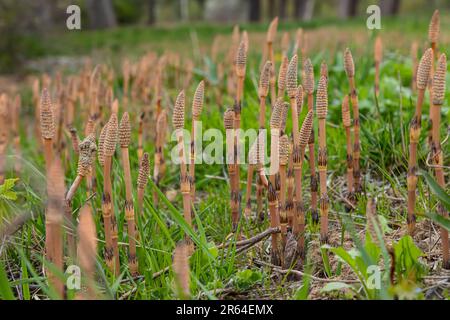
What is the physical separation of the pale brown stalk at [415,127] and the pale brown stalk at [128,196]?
77 cm

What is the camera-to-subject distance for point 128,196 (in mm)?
1670

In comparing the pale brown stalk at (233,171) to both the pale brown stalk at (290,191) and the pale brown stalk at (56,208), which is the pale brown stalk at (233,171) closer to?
the pale brown stalk at (290,191)

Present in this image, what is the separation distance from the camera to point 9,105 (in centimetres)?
343

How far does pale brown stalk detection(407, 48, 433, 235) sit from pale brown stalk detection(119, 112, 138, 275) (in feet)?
2.53

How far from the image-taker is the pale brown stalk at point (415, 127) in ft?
5.00

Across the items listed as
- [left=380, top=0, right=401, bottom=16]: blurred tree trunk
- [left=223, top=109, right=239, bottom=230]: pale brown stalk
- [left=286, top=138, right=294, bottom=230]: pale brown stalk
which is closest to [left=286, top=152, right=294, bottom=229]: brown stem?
[left=286, top=138, right=294, bottom=230]: pale brown stalk

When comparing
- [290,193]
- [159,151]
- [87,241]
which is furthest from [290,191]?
[159,151]

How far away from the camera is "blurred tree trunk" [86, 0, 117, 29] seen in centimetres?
1711

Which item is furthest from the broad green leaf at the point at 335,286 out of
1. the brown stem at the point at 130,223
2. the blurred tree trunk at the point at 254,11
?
the blurred tree trunk at the point at 254,11

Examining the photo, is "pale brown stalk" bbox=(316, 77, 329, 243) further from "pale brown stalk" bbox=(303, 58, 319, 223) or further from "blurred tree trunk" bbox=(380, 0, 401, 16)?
"blurred tree trunk" bbox=(380, 0, 401, 16)

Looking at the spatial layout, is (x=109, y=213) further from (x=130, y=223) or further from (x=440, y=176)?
(x=440, y=176)

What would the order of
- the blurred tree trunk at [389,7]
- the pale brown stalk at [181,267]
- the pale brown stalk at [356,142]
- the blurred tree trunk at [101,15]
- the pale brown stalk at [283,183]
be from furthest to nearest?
the blurred tree trunk at [389,7]
the blurred tree trunk at [101,15]
the pale brown stalk at [356,142]
the pale brown stalk at [283,183]
the pale brown stalk at [181,267]

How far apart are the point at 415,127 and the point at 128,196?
819 mm
